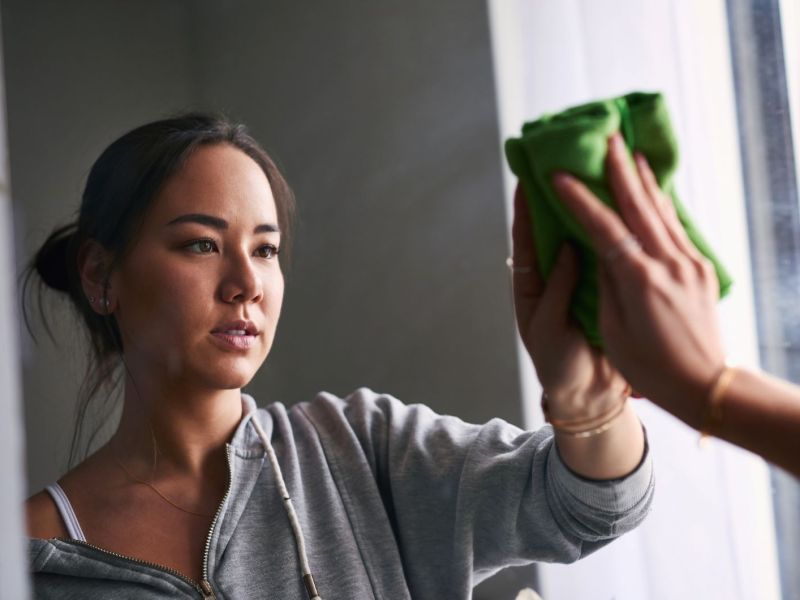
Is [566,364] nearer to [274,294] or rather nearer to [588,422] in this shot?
[588,422]

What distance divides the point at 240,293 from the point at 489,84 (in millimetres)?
283

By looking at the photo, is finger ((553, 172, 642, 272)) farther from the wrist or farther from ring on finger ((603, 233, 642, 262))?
the wrist

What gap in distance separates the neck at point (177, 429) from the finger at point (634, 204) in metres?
0.36

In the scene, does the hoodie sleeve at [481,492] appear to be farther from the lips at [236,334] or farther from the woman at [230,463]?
the lips at [236,334]

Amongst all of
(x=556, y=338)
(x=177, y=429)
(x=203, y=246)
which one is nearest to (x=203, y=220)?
(x=203, y=246)

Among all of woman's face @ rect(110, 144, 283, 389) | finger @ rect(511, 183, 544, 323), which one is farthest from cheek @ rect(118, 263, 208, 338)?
finger @ rect(511, 183, 544, 323)

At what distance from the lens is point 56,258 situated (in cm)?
53

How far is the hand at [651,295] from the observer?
343 mm

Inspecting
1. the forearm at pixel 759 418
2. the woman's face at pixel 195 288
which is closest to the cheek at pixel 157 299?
the woman's face at pixel 195 288

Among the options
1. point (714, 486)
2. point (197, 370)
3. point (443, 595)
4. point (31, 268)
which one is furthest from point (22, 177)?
point (714, 486)

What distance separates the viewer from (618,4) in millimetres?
619

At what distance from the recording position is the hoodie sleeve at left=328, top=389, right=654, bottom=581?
512 mm

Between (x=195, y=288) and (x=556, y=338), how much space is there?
0.26 meters

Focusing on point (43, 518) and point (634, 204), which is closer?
point (634, 204)
